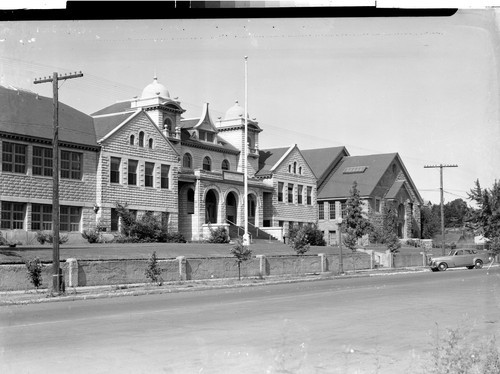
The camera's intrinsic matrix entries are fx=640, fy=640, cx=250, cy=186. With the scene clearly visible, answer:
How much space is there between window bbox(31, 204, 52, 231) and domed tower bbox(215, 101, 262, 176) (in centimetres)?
2162

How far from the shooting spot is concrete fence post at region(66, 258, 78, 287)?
24922mm

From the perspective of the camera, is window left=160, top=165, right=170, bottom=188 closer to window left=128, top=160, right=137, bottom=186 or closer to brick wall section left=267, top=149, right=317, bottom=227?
window left=128, top=160, right=137, bottom=186

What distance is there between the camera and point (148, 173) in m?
45.0

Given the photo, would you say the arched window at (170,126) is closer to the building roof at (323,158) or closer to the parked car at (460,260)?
the parked car at (460,260)

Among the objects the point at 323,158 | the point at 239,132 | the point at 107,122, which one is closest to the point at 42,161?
the point at 107,122

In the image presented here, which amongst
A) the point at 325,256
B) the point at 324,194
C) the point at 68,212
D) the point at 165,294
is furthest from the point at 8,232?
the point at 324,194

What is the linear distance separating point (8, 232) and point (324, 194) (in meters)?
40.1

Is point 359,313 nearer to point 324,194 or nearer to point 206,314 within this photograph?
point 206,314

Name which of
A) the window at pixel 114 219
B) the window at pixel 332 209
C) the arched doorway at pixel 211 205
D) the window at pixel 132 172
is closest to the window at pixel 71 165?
the window at pixel 114 219

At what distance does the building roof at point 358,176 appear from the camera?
6694 cm

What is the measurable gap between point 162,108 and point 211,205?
8.99 m

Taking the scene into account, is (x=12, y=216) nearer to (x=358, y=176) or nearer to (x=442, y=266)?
(x=442, y=266)

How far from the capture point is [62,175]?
3906 centimetres

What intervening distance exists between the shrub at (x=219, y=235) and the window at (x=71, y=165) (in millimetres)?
11154
